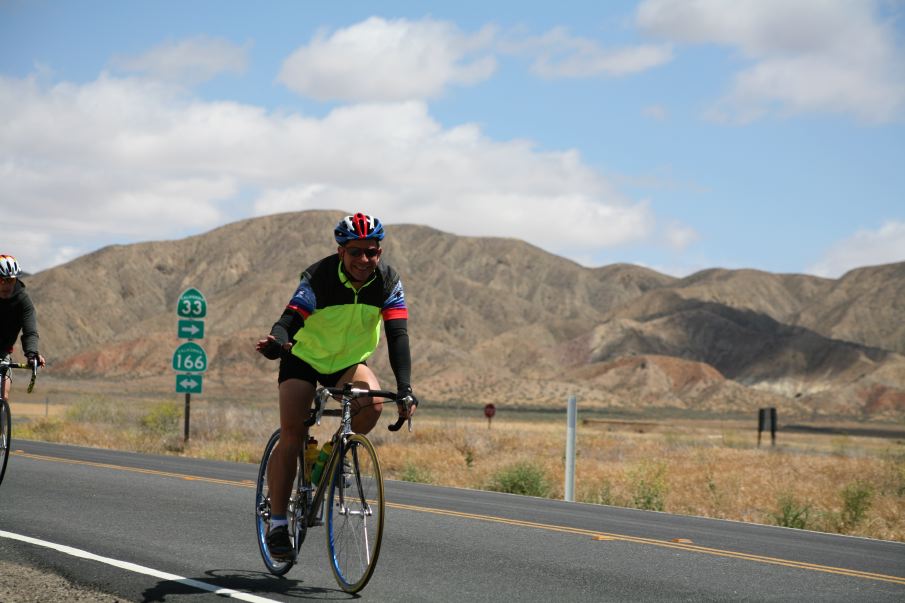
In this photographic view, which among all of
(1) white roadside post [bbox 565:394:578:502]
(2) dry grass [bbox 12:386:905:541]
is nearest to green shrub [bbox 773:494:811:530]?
(2) dry grass [bbox 12:386:905:541]

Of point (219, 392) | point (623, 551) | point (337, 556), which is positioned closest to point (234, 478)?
point (623, 551)

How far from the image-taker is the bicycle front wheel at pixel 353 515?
6.41 m

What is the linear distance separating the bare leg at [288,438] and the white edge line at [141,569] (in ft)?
1.86

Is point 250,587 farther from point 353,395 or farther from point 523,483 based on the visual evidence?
point 523,483

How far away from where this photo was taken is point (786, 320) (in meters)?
167

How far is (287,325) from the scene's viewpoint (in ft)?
21.4

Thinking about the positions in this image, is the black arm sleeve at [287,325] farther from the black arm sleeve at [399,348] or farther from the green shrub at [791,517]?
the green shrub at [791,517]

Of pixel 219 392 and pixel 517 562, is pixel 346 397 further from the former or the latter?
pixel 219 392

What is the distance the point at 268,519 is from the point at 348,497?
1.03m

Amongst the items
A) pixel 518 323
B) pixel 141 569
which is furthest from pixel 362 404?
pixel 518 323

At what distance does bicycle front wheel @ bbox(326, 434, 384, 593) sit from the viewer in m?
6.41

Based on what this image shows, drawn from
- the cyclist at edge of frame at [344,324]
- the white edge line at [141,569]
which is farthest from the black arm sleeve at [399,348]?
the white edge line at [141,569]

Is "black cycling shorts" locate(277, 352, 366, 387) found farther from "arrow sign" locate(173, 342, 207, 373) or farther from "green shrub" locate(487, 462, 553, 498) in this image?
"arrow sign" locate(173, 342, 207, 373)

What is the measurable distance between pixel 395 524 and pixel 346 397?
4037 millimetres
